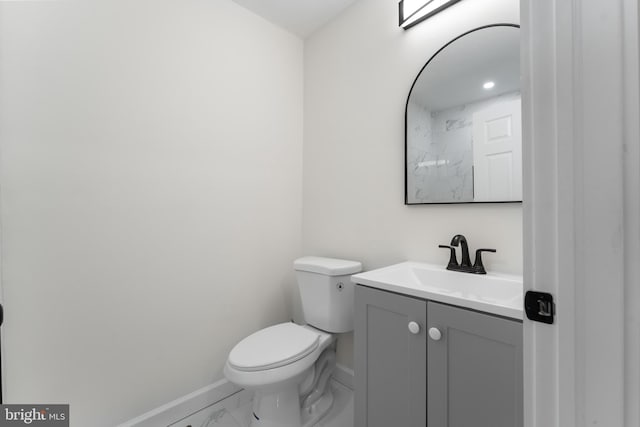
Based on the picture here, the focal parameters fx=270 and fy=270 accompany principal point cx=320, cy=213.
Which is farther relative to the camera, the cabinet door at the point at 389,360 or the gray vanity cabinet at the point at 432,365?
the cabinet door at the point at 389,360

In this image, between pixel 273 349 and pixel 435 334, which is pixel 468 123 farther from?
pixel 273 349

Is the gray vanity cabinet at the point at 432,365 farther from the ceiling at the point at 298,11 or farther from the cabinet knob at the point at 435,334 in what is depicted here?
the ceiling at the point at 298,11

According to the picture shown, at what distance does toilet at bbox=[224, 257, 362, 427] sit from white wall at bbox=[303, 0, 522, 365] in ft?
0.73

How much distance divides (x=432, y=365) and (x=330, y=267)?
71 cm

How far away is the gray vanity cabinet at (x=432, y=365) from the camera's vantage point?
0.76 metres

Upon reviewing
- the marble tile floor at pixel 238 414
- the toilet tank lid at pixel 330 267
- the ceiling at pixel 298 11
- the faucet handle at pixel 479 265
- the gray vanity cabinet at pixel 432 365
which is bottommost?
the marble tile floor at pixel 238 414

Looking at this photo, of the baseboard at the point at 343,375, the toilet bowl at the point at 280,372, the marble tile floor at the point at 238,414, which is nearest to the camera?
the toilet bowl at the point at 280,372

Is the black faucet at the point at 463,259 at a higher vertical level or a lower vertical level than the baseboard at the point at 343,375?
higher

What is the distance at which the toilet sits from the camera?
1196mm

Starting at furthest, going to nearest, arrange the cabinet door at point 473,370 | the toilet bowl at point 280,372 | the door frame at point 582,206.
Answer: the toilet bowl at point 280,372 → the cabinet door at point 473,370 → the door frame at point 582,206

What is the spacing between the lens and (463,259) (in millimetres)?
1193

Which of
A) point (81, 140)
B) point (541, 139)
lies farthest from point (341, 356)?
point (81, 140)

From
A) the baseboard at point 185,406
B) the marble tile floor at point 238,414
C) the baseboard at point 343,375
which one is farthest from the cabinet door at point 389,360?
the baseboard at point 185,406

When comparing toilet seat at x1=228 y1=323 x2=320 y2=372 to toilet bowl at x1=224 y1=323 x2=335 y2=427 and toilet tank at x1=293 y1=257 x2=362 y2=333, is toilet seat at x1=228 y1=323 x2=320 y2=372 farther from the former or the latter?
toilet tank at x1=293 y1=257 x2=362 y2=333
